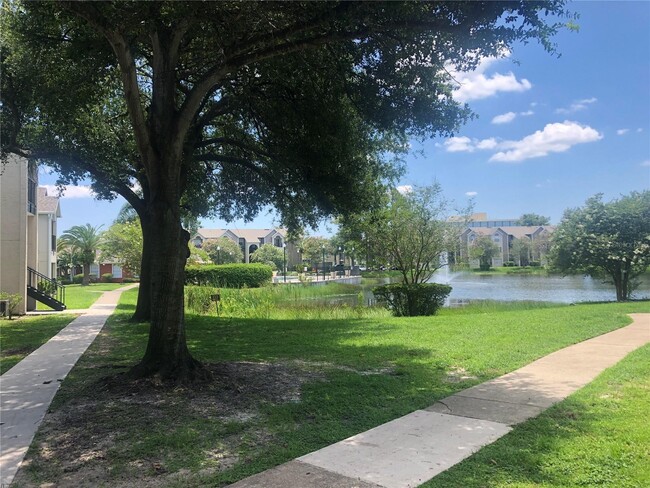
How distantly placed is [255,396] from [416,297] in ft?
37.4

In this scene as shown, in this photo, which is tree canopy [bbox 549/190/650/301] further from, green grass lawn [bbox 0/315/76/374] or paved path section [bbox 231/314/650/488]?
green grass lawn [bbox 0/315/76/374]

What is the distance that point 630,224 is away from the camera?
65.3ft

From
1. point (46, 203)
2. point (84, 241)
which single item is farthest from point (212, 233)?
point (46, 203)

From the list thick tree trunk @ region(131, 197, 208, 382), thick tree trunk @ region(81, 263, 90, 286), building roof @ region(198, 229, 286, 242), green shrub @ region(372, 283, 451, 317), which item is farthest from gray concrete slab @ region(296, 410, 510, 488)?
building roof @ region(198, 229, 286, 242)

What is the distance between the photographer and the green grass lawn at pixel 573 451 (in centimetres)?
374

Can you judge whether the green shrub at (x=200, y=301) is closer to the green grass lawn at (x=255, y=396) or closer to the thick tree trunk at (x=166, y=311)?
the green grass lawn at (x=255, y=396)

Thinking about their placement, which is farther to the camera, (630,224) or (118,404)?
(630,224)

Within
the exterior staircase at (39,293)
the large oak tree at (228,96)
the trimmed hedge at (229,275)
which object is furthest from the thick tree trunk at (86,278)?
the large oak tree at (228,96)

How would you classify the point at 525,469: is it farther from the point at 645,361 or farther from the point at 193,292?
the point at 193,292

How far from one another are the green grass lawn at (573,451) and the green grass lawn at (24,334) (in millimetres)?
7745

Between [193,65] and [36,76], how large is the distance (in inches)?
149

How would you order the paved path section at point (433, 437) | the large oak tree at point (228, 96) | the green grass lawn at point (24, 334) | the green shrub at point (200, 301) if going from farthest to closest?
the green shrub at point (200, 301) < the green grass lawn at point (24, 334) < the large oak tree at point (228, 96) < the paved path section at point (433, 437)

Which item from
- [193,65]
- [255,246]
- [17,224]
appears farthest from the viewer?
[255,246]

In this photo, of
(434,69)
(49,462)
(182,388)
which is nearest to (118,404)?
(182,388)
